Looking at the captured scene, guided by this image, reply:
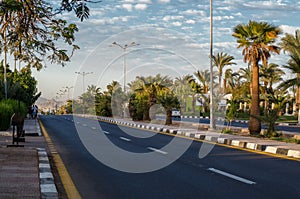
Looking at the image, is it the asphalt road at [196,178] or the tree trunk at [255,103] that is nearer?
the asphalt road at [196,178]

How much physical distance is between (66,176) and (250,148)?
28.9ft

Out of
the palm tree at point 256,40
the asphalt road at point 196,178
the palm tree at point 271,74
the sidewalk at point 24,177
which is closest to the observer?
the sidewalk at point 24,177

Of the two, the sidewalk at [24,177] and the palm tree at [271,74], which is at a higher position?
the palm tree at [271,74]

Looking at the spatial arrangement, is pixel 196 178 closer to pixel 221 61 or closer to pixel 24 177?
pixel 24 177

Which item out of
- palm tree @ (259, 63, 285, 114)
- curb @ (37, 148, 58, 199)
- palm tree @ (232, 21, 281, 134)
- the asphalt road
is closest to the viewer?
curb @ (37, 148, 58, 199)

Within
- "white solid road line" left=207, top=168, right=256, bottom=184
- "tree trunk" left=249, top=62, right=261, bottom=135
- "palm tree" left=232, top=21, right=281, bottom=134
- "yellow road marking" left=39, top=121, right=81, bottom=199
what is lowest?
"yellow road marking" left=39, top=121, right=81, bottom=199

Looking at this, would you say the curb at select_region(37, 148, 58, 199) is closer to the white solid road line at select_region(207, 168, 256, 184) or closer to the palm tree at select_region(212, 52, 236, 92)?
the white solid road line at select_region(207, 168, 256, 184)

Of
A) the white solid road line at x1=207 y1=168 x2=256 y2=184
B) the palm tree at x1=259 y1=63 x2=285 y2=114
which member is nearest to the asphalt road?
the white solid road line at x1=207 y1=168 x2=256 y2=184

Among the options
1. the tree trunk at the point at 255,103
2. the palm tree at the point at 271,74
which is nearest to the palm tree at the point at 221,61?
the palm tree at the point at 271,74

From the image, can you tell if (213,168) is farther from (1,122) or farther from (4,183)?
(1,122)

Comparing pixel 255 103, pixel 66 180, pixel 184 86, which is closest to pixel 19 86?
pixel 255 103

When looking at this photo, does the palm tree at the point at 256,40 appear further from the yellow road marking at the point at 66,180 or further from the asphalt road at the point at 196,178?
the yellow road marking at the point at 66,180

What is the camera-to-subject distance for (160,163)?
1188 cm

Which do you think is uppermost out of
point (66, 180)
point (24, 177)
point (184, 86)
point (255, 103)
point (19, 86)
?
point (184, 86)
